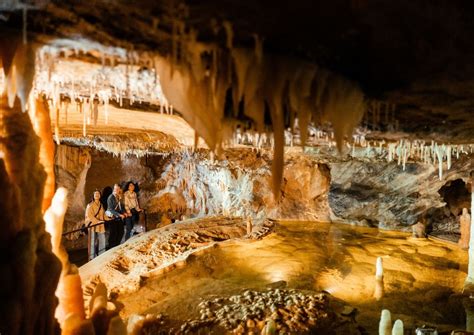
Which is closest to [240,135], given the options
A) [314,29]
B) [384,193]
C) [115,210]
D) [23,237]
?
[23,237]

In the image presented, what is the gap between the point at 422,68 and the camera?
2.93m

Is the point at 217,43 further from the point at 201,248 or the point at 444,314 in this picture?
the point at 201,248

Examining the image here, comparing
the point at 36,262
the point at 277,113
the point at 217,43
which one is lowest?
the point at 36,262

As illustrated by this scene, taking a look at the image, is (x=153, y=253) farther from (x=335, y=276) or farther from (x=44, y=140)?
(x=44, y=140)

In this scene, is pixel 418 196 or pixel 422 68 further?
pixel 418 196

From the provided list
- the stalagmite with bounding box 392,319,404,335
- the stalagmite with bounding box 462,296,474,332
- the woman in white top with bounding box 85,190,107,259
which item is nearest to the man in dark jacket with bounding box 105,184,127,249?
the woman in white top with bounding box 85,190,107,259

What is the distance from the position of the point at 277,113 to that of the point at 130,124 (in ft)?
18.6

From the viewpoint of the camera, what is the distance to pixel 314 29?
2.46m

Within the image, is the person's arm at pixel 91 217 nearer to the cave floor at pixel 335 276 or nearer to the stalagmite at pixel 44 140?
the cave floor at pixel 335 276

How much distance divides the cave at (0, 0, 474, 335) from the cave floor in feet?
0.21

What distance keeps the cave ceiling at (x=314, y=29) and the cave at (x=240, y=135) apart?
0.01 m

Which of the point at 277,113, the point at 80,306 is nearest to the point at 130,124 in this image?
the point at 80,306

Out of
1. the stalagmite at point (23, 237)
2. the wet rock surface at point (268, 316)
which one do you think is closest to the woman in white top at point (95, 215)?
the wet rock surface at point (268, 316)

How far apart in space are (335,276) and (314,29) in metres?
7.29
